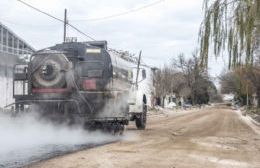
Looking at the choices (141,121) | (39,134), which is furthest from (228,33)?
(141,121)

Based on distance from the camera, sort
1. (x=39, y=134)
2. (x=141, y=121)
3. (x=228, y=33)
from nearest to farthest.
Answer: (x=228, y=33)
(x=39, y=134)
(x=141, y=121)

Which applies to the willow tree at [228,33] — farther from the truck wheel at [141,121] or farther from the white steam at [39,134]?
the truck wheel at [141,121]

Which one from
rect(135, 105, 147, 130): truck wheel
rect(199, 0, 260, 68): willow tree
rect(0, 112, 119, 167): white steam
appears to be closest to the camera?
rect(199, 0, 260, 68): willow tree

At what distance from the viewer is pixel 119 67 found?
20.2 meters

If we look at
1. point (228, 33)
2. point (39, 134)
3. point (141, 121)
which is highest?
point (228, 33)

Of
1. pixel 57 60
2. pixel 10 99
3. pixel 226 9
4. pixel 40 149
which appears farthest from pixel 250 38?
pixel 10 99

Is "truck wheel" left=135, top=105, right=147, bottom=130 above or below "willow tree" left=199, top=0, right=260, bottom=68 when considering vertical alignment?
below

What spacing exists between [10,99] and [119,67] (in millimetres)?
4178

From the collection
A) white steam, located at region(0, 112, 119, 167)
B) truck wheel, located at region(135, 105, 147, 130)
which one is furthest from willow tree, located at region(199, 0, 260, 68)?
truck wheel, located at region(135, 105, 147, 130)

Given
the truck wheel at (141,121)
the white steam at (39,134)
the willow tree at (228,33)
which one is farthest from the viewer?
the truck wheel at (141,121)

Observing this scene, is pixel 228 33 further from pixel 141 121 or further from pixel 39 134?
pixel 141 121

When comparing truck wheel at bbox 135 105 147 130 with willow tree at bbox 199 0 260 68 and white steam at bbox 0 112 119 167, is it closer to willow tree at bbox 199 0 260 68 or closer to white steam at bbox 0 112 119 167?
white steam at bbox 0 112 119 167

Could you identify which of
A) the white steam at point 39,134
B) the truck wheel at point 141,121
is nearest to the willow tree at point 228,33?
the white steam at point 39,134

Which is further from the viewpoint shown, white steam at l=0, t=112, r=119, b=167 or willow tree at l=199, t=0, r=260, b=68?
white steam at l=0, t=112, r=119, b=167
